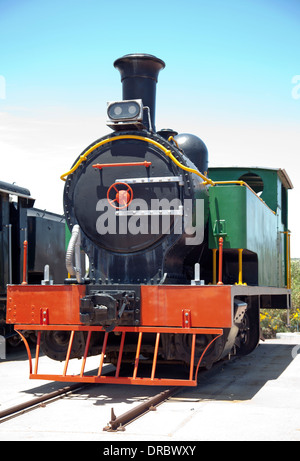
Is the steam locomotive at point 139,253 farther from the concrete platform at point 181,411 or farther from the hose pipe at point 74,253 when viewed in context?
the concrete platform at point 181,411

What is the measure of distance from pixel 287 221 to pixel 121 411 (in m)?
7.30

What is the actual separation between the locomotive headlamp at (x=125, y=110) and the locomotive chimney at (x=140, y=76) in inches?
11.0

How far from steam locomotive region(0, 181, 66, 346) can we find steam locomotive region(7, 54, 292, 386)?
299 cm

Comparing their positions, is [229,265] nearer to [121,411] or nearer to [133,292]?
[133,292]

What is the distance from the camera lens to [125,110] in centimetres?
708

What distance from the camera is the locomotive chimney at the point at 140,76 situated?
7332 millimetres

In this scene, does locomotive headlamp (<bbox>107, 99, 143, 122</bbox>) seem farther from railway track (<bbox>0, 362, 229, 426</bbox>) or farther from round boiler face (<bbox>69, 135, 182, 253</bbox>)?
railway track (<bbox>0, 362, 229, 426</bbox>)

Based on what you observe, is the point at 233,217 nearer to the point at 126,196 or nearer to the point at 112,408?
the point at 126,196

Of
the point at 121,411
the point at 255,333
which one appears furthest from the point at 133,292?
the point at 255,333

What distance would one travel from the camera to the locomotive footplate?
6.36 m

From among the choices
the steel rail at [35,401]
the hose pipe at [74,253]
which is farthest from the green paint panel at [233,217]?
the steel rail at [35,401]

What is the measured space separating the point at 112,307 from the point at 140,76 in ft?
9.61

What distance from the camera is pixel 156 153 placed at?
6.95m

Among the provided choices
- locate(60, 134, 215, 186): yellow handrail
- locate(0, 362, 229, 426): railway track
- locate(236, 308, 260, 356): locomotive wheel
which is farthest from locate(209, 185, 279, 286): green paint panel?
locate(0, 362, 229, 426): railway track
